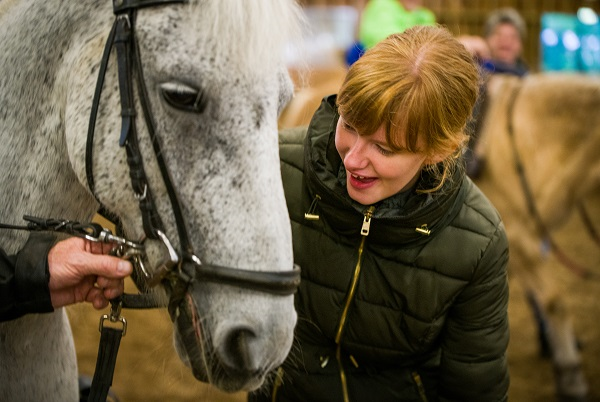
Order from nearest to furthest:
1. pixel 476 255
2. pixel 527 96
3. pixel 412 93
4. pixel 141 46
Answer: pixel 141 46, pixel 412 93, pixel 476 255, pixel 527 96

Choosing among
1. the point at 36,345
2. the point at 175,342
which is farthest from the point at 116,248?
the point at 36,345

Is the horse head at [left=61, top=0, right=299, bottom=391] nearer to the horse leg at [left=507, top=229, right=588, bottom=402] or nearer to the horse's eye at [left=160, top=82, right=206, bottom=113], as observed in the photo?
the horse's eye at [left=160, top=82, right=206, bottom=113]

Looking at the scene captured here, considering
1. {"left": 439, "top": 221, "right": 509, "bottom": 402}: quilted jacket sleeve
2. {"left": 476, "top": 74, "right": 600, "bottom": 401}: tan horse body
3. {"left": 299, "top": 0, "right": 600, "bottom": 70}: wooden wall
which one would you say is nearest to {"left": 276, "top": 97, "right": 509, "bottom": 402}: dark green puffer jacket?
{"left": 439, "top": 221, "right": 509, "bottom": 402}: quilted jacket sleeve

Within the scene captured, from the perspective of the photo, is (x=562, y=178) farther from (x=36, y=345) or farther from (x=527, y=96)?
(x=36, y=345)

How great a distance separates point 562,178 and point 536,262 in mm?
560

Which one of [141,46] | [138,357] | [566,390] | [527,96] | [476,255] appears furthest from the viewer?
[527,96]

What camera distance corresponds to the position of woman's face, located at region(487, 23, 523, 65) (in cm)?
523

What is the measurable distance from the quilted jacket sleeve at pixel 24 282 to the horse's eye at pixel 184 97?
1.31 feet

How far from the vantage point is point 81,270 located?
4.09ft

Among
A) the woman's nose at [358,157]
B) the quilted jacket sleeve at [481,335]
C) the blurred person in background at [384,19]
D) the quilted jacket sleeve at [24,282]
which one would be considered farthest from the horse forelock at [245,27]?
the blurred person in background at [384,19]

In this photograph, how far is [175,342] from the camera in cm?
126

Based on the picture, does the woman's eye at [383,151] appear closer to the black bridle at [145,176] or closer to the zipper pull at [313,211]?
the zipper pull at [313,211]

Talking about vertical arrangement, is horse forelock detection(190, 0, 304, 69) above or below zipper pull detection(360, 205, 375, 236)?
above

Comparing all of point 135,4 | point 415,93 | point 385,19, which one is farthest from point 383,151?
point 385,19
